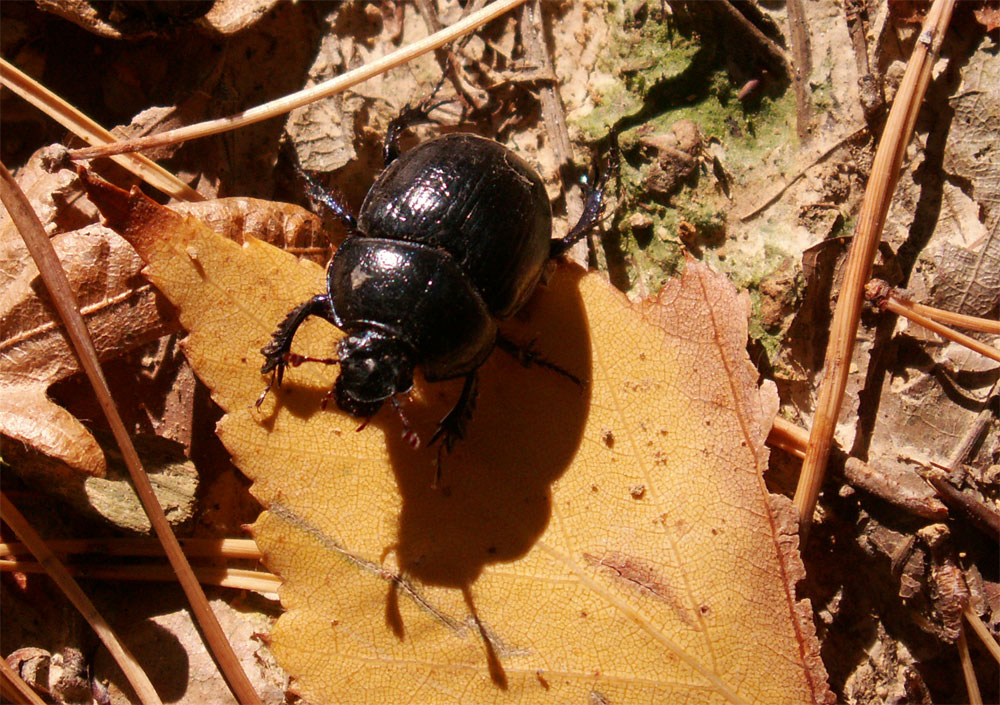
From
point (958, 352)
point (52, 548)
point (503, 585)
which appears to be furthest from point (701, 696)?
point (52, 548)

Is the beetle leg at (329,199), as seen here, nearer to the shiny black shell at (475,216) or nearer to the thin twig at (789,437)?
the shiny black shell at (475,216)

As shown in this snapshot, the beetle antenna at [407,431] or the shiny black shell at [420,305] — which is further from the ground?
the shiny black shell at [420,305]

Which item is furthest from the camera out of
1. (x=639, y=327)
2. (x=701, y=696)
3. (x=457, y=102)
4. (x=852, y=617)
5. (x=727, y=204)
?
(x=457, y=102)

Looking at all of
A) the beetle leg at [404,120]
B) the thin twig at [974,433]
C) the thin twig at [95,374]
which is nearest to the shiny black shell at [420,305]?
the beetle leg at [404,120]

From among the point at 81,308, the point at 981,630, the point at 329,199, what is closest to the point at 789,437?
the point at 981,630

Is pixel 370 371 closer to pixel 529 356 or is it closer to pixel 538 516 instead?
pixel 529 356

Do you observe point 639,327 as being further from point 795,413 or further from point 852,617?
point 852,617
